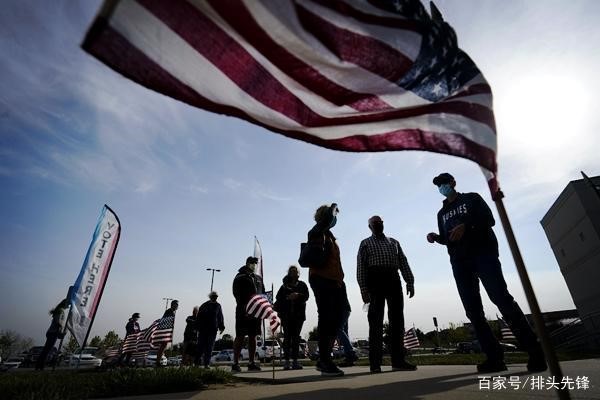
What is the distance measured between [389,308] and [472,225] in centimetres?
161

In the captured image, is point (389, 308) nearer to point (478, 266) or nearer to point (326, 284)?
point (326, 284)

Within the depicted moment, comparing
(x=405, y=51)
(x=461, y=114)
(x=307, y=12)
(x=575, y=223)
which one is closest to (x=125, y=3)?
(x=307, y=12)

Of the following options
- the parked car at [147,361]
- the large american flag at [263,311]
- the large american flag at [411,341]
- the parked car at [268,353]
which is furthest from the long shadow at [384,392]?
the large american flag at [411,341]

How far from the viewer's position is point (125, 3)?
136 centimetres

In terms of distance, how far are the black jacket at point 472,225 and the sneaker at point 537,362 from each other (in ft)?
3.29

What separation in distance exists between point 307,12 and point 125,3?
0.97 meters

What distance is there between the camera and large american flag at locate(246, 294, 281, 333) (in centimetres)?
592

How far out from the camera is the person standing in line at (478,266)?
350cm

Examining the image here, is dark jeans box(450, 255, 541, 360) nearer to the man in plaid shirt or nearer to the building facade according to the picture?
the man in plaid shirt

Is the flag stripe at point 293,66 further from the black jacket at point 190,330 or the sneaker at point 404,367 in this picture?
the black jacket at point 190,330

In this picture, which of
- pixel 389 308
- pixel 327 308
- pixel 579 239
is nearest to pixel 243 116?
pixel 327 308

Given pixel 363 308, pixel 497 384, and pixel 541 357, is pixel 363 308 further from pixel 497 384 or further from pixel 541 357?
pixel 497 384

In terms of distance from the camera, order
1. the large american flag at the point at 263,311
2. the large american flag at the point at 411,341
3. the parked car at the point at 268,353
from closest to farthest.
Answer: the large american flag at the point at 263,311
the parked car at the point at 268,353
the large american flag at the point at 411,341

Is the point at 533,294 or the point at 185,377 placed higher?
the point at 533,294
